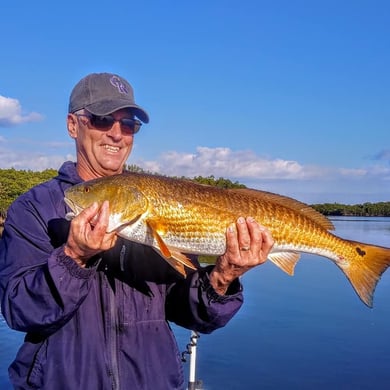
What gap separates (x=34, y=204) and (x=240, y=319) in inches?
540

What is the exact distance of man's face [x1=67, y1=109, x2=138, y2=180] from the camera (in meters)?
4.16

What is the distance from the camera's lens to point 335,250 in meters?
4.74

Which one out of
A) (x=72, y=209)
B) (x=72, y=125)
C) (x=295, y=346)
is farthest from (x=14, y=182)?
(x=72, y=209)

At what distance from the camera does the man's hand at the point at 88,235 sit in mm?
3254

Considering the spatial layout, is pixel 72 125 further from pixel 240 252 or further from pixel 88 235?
pixel 240 252

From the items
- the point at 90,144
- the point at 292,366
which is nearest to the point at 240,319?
the point at 292,366

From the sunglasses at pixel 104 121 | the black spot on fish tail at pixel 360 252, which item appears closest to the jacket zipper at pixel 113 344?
the sunglasses at pixel 104 121

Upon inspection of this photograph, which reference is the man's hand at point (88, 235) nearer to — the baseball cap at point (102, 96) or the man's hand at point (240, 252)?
the man's hand at point (240, 252)

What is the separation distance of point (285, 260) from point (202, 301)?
1032 millimetres

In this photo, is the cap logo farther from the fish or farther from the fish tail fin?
the fish tail fin

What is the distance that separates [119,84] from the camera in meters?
4.30

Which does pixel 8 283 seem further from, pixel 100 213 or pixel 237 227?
pixel 237 227

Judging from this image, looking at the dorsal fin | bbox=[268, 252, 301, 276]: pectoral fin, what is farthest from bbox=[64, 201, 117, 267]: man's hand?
bbox=[268, 252, 301, 276]: pectoral fin

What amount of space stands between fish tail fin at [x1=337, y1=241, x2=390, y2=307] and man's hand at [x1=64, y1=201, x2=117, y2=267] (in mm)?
2388
